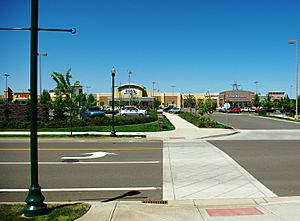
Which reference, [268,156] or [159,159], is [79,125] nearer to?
[159,159]

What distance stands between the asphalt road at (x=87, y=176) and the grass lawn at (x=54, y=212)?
0.99 meters

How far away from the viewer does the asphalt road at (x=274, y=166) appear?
300 inches

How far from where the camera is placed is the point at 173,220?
16.8 feet

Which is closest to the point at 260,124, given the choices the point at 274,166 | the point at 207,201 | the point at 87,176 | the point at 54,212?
the point at 274,166

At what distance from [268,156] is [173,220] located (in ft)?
27.3

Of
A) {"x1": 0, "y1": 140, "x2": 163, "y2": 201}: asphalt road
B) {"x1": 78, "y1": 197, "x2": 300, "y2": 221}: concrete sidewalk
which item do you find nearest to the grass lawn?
{"x1": 78, "y1": 197, "x2": 300, "y2": 221}: concrete sidewalk

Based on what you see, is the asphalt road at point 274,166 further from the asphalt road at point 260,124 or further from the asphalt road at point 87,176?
the asphalt road at point 260,124

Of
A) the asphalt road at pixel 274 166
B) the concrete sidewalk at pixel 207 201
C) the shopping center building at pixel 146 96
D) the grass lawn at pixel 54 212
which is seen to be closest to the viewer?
the grass lawn at pixel 54 212

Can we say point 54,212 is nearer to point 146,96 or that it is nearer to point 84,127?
point 84,127

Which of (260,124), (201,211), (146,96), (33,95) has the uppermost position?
(146,96)

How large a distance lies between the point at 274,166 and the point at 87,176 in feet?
20.3

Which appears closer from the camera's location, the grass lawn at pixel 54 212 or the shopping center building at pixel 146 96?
the grass lawn at pixel 54 212

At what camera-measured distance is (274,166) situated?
1015 centimetres

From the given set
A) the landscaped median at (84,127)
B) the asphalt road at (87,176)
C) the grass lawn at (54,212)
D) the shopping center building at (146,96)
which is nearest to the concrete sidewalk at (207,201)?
the grass lawn at (54,212)
